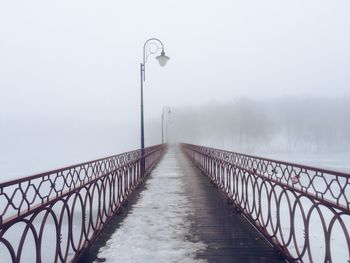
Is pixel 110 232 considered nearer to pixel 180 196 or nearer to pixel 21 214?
pixel 21 214

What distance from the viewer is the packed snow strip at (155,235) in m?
4.66

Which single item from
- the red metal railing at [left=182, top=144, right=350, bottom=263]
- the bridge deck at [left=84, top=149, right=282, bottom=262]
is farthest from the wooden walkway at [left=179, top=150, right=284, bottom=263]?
the red metal railing at [left=182, top=144, right=350, bottom=263]

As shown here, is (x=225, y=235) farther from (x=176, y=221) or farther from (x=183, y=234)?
(x=176, y=221)

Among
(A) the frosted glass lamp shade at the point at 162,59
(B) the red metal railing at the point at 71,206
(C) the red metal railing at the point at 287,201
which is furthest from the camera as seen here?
(A) the frosted glass lamp shade at the point at 162,59

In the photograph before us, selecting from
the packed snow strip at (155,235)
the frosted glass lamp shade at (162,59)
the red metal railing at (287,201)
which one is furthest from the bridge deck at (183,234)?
the frosted glass lamp shade at (162,59)

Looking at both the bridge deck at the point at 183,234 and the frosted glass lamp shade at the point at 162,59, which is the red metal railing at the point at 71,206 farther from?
the frosted glass lamp shade at the point at 162,59

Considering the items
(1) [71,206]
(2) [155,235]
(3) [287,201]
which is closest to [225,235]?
(2) [155,235]

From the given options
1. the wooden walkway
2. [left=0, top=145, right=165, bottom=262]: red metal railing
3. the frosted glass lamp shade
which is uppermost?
the frosted glass lamp shade

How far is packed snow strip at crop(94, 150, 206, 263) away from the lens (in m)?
4.66

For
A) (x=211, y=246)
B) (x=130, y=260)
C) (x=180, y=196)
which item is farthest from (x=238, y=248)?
(x=180, y=196)

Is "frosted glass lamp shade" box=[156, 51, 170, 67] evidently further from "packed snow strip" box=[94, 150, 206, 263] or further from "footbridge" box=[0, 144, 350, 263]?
"packed snow strip" box=[94, 150, 206, 263]

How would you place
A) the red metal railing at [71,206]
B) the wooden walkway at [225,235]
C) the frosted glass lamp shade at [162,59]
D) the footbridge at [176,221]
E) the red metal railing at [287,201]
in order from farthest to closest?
the frosted glass lamp shade at [162,59]
the wooden walkway at [225,235]
the red metal railing at [287,201]
the footbridge at [176,221]
the red metal railing at [71,206]

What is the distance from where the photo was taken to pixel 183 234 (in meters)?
5.75

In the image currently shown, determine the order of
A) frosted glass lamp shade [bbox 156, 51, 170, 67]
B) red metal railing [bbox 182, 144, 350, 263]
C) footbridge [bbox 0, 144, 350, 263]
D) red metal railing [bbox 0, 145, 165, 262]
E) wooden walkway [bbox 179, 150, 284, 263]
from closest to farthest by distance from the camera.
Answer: red metal railing [bbox 0, 145, 165, 262] < footbridge [bbox 0, 144, 350, 263] < red metal railing [bbox 182, 144, 350, 263] < wooden walkway [bbox 179, 150, 284, 263] < frosted glass lamp shade [bbox 156, 51, 170, 67]
